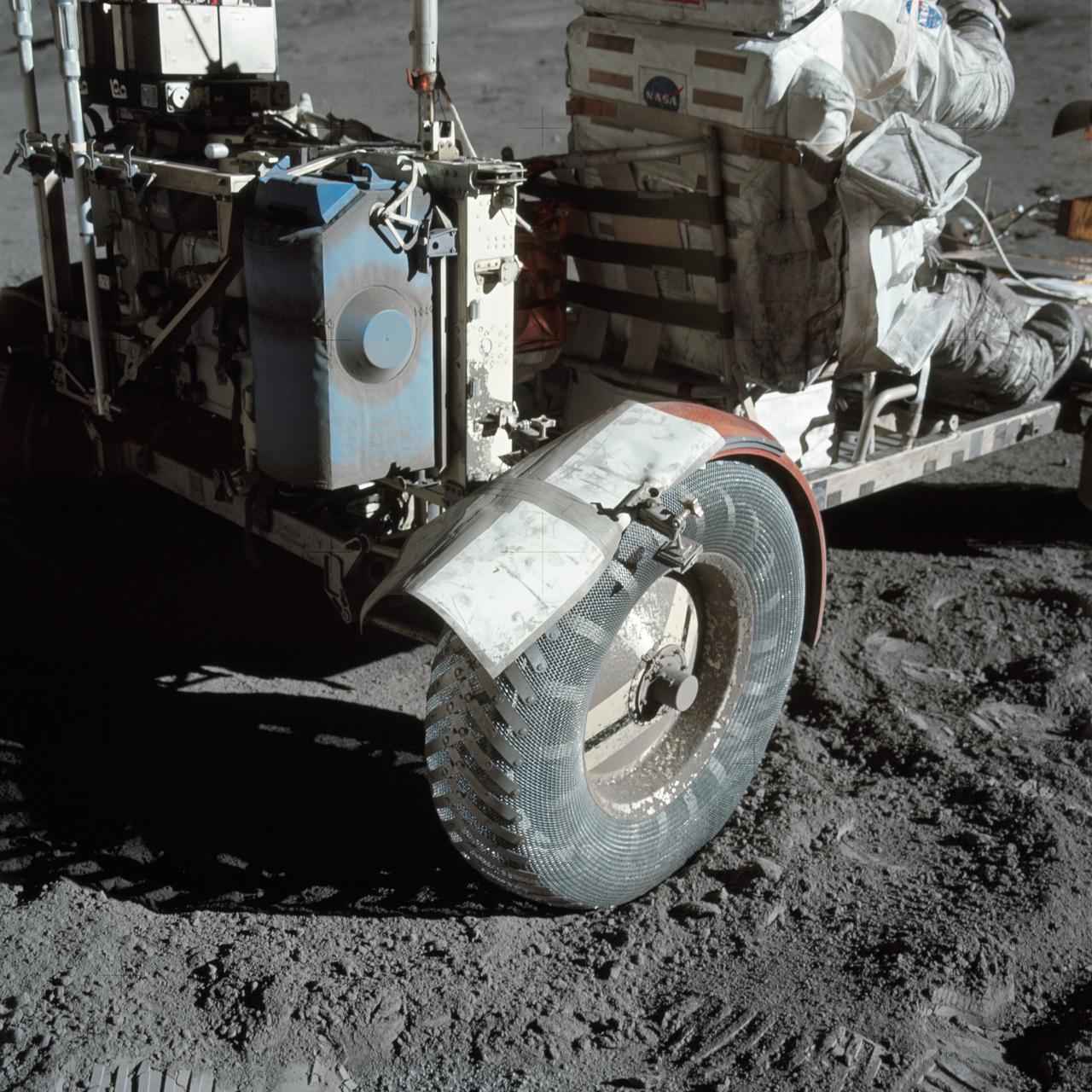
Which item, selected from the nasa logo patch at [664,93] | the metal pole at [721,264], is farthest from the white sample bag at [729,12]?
the metal pole at [721,264]

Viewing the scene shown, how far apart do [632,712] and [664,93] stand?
163 centimetres

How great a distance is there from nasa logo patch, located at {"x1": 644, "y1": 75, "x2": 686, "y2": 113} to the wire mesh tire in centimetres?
106

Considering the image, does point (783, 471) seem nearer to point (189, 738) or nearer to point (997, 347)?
point (997, 347)

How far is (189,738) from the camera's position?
366cm

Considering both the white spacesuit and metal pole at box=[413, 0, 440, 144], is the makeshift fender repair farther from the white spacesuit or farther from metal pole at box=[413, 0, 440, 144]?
the white spacesuit

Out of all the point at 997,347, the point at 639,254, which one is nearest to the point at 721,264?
the point at 639,254

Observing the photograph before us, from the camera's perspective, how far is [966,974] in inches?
111

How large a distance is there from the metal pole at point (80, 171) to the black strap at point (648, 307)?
138 cm

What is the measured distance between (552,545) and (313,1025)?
1.11 meters

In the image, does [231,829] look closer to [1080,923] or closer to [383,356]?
[383,356]

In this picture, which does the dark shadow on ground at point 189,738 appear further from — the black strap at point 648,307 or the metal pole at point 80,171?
the black strap at point 648,307

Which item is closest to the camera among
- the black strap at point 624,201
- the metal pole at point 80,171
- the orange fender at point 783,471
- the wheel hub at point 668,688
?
the orange fender at point 783,471

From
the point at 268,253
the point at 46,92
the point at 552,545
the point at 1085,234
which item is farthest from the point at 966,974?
the point at 46,92

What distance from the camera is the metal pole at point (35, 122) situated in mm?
3443
